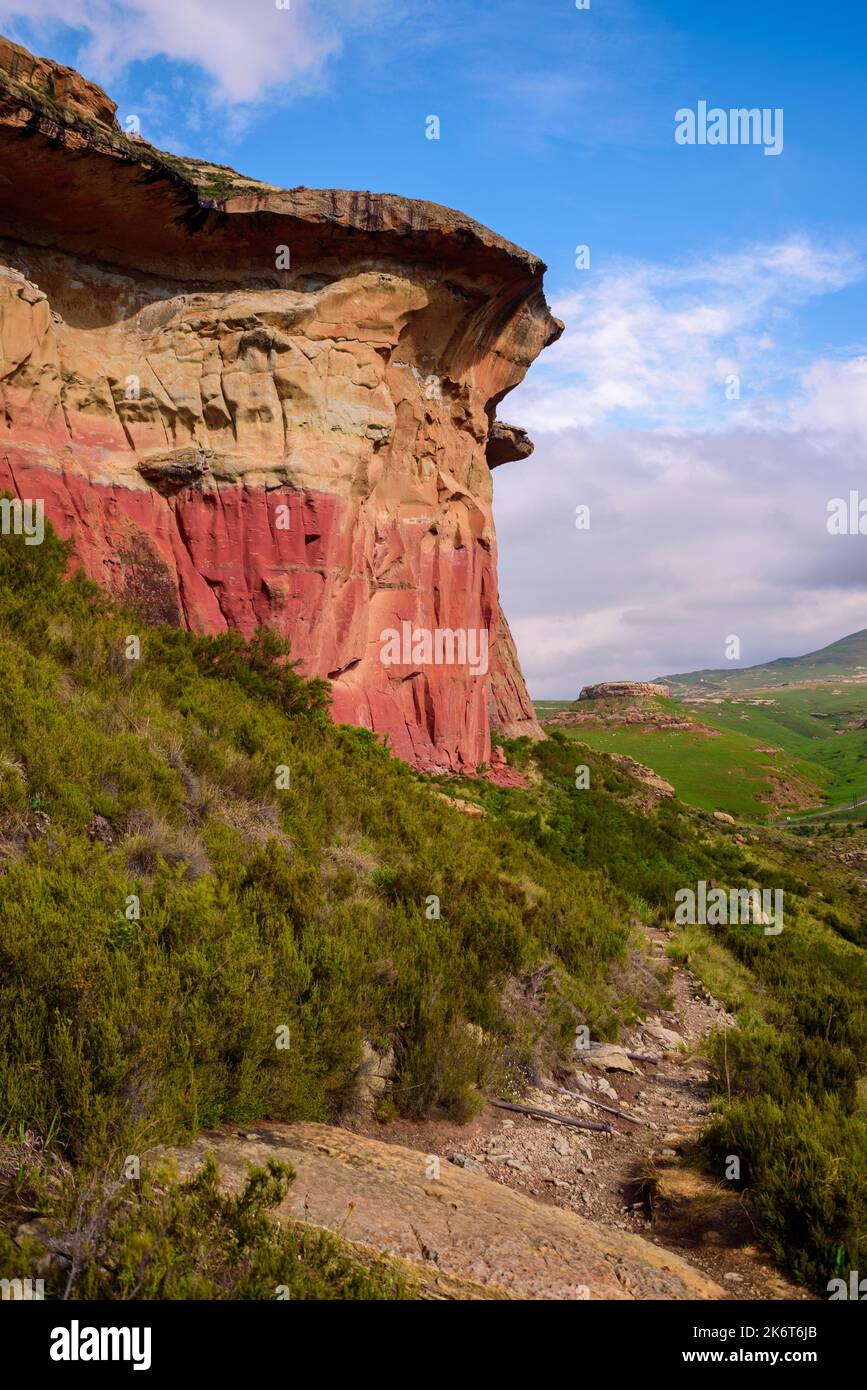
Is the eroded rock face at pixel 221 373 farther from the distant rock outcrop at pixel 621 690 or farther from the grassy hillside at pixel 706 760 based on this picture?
the distant rock outcrop at pixel 621 690

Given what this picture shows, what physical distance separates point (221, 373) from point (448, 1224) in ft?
56.5

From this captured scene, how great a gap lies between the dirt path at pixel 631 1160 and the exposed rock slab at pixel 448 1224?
1.14 ft

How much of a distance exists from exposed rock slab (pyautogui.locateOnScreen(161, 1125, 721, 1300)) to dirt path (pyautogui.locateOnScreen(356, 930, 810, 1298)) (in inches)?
13.7

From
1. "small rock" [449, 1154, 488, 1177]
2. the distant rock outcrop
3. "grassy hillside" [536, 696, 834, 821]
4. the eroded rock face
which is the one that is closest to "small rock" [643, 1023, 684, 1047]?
"small rock" [449, 1154, 488, 1177]

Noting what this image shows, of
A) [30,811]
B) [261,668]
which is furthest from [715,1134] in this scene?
[261,668]

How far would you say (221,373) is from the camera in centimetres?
1719

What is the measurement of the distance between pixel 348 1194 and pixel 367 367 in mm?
17963

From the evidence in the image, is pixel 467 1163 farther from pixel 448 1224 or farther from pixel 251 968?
pixel 251 968

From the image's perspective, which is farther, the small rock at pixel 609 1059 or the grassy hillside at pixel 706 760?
the grassy hillside at pixel 706 760

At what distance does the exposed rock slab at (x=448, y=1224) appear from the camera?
13.0 feet

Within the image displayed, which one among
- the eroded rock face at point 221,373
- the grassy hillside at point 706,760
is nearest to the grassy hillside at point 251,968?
the eroded rock face at point 221,373

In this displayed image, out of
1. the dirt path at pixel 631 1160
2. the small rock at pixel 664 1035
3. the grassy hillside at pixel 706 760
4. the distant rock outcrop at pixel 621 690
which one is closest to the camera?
the dirt path at pixel 631 1160

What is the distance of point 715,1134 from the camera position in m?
5.82

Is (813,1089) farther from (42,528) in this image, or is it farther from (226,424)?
(226,424)
